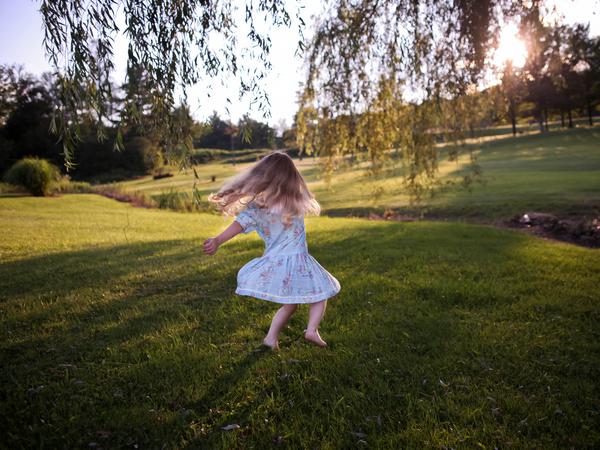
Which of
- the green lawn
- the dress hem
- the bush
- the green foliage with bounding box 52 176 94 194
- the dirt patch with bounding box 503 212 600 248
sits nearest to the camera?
the dress hem

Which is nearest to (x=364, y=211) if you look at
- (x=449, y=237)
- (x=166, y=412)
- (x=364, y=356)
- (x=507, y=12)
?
(x=449, y=237)

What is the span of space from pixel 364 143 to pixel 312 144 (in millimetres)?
1082

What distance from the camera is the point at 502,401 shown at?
3.03 m

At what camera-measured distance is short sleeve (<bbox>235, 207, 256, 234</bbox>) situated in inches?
148

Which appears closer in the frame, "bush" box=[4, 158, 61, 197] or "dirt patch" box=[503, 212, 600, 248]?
"dirt patch" box=[503, 212, 600, 248]

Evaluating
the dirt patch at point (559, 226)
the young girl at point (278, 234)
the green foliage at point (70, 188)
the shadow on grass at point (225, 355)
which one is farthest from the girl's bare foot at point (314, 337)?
the green foliage at point (70, 188)

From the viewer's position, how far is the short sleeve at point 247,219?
3.76m

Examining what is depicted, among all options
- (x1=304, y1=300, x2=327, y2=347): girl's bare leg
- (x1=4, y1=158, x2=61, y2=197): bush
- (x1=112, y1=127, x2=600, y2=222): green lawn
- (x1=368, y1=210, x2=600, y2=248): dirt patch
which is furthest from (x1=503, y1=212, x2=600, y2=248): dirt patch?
(x1=4, y1=158, x2=61, y2=197): bush

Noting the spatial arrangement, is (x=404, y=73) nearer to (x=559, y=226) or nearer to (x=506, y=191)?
(x=559, y=226)

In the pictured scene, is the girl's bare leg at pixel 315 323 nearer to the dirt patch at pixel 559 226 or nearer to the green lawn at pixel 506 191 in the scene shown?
the green lawn at pixel 506 191

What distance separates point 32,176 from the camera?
66.1 feet

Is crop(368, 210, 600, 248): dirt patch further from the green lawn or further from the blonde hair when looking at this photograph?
the blonde hair

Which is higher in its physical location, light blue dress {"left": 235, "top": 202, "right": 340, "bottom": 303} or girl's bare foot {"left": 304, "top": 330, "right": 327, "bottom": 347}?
light blue dress {"left": 235, "top": 202, "right": 340, "bottom": 303}

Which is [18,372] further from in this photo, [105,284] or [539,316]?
[539,316]
